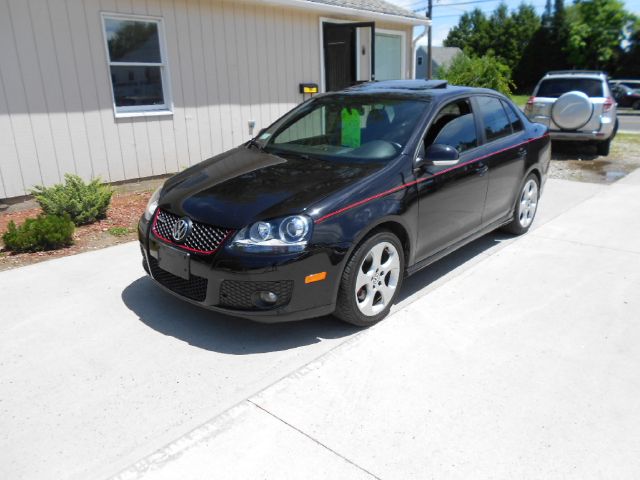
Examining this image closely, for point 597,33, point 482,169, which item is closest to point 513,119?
point 482,169

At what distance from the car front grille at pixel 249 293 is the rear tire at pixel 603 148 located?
33.1 ft

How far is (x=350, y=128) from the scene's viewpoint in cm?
428

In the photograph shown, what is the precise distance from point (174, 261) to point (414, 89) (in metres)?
2.55

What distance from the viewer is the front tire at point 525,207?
5535mm

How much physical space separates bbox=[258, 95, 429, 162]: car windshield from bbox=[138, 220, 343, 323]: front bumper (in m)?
1.05

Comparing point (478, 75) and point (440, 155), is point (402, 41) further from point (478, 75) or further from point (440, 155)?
point (440, 155)

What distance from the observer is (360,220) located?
3.41 meters

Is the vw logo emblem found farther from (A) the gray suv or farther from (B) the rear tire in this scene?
(B) the rear tire

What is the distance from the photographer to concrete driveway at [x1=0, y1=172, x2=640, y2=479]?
8.07ft

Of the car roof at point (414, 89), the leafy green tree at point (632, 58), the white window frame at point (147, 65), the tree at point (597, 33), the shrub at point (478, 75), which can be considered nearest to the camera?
the car roof at point (414, 89)

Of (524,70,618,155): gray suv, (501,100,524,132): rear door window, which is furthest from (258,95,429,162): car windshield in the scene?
(524,70,618,155): gray suv

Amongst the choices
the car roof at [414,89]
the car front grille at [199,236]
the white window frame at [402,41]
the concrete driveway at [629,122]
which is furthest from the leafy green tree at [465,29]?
the car front grille at [199,236]

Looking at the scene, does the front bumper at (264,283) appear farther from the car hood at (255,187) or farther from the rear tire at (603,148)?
the rear tire at (603,148)

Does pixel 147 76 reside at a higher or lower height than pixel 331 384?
higher
